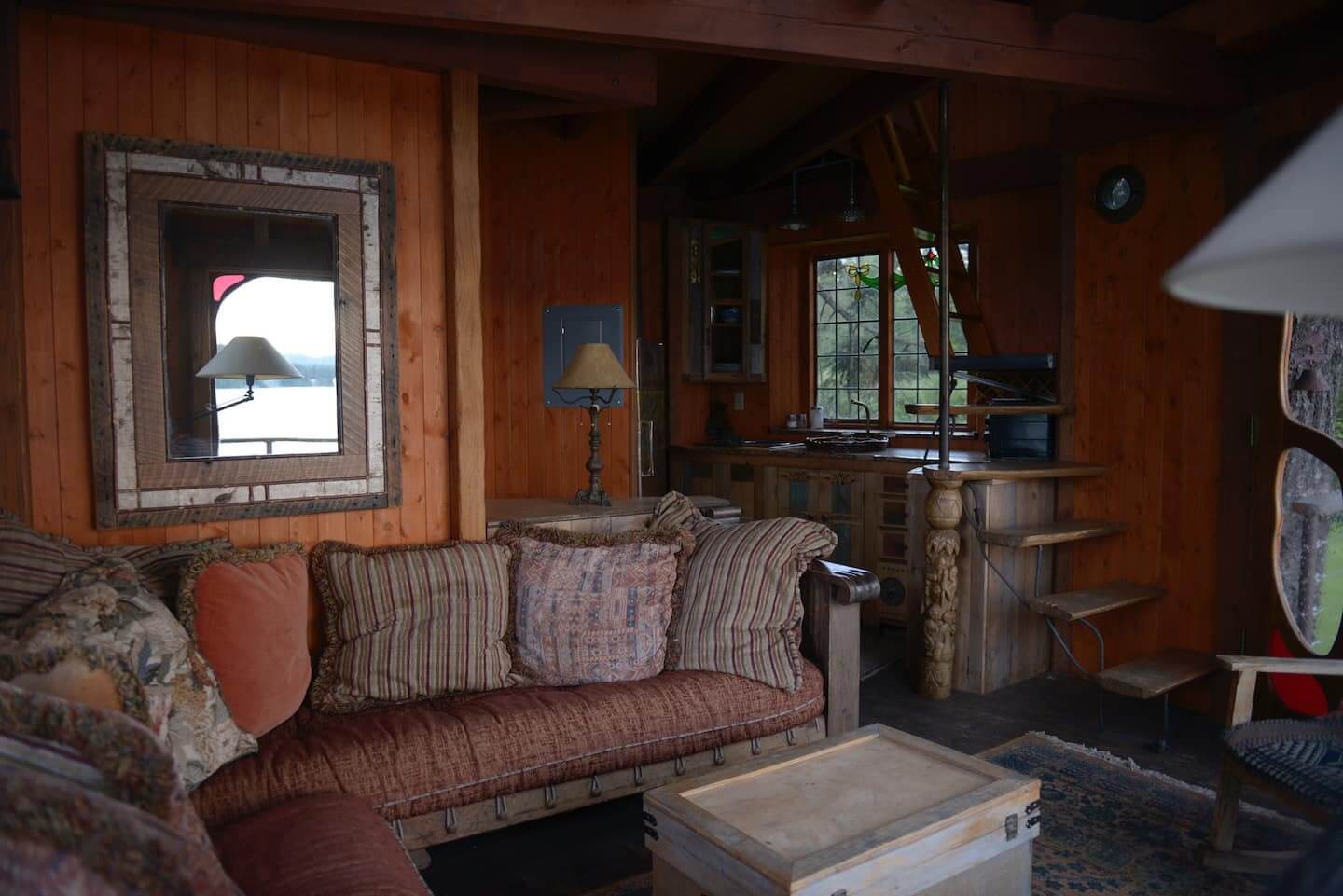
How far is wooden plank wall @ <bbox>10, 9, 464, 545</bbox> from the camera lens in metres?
2.66

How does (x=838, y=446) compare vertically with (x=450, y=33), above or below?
below

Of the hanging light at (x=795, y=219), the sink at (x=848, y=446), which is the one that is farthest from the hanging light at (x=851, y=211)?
the sink at (x=848, y=446)

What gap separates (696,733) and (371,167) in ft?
6.99

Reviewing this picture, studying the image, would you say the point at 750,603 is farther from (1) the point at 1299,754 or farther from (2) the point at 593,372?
(1) the point at 1299,754

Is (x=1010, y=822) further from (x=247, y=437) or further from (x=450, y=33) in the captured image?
(x=450, y=33)

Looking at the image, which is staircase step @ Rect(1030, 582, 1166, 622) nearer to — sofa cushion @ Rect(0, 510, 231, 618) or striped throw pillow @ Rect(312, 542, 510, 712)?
striped throw pillow @ Rect(312, 542, 510, 712)

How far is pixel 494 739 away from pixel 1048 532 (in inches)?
102

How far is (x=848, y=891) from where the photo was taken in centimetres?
175

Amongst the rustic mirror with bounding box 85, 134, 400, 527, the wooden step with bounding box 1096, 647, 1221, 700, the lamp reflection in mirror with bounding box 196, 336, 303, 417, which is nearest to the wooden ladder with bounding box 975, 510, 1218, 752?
the wooden step with bounding box 1096, 647, 1221, 700

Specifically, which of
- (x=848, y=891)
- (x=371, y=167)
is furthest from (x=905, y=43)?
(x=848, y=891)

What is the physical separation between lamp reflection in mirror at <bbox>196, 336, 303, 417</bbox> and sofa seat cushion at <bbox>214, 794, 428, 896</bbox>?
1.36 metres

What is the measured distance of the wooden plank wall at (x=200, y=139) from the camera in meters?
2.66

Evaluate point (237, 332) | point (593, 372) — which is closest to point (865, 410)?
point (593, 372)

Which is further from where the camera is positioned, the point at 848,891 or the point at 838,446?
the point at 838,446
